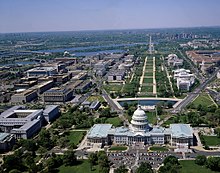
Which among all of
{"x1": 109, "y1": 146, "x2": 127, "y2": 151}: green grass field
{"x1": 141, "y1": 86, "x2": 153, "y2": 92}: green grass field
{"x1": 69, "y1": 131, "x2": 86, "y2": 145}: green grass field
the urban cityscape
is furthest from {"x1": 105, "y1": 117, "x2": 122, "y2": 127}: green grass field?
{"x1": 141, "y1": 86, "x2": 153, "y2": 92}: green grass field

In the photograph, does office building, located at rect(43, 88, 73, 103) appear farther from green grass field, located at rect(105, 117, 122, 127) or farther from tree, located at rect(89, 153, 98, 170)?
tree, located at rect(89, 153, 98, 170)

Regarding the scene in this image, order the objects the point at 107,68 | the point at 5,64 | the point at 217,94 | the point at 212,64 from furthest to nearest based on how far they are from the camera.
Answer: the point at 5,64
the point at 107,68
the point at 212,64
the point at 217,94

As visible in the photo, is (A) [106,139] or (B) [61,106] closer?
(A) [106,139]

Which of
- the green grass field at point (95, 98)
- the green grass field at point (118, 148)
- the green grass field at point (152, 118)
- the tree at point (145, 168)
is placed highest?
the tree at point (145, 168)

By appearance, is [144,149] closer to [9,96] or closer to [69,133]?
[69,133]

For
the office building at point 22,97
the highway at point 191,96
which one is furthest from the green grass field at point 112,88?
the office building at point 22,97

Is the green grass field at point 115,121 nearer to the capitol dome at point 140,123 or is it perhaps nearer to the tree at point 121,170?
the capitol dome at point 140,123

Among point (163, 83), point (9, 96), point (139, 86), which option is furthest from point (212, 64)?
point (9, 96)
